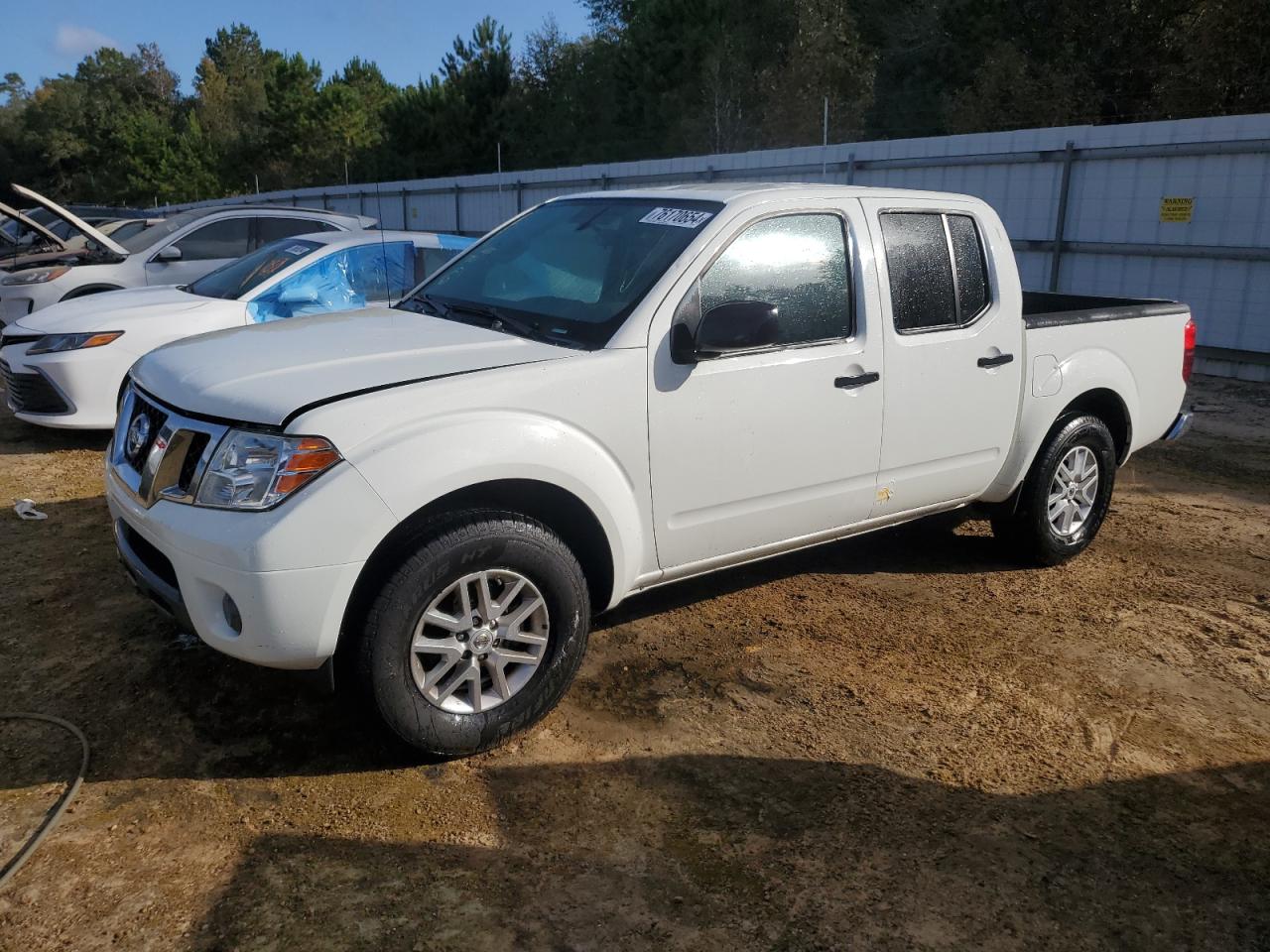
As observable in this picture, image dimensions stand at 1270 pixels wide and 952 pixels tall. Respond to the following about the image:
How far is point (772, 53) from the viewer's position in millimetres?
35219

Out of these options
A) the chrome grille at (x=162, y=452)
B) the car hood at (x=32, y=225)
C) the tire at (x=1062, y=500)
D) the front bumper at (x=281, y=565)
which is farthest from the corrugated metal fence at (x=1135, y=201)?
the chrome grille at (x=162, y=452)

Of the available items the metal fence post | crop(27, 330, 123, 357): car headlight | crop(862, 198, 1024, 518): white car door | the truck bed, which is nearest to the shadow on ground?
crop(862, 198, 1024, 518): white car door

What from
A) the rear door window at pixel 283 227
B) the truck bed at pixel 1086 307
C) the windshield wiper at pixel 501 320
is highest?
the rear door window at pixel 283 227

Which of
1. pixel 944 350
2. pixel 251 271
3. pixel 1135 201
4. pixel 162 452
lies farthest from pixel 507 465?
pixel 1135 201

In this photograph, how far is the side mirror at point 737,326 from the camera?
11.5 feet

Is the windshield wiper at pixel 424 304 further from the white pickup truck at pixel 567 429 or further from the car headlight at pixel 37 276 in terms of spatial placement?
the car headlight at pixel 37 276

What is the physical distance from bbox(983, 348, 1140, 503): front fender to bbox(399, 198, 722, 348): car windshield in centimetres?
198

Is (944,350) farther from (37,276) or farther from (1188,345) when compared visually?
(37,276)

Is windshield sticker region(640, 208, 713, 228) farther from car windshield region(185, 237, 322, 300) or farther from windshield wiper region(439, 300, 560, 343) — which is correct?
car windshield region(185, 237, 322, 300)

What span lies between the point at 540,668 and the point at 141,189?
2438 inches

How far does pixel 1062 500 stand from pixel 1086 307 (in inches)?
56.5

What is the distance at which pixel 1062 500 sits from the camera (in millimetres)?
5176

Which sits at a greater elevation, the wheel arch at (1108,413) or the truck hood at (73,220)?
the truck hood at (73,220)

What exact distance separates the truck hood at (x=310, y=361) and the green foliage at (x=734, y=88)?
61.6 feet
